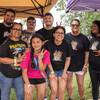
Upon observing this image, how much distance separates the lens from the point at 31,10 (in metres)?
4.97

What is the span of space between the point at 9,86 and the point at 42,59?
0.91 metres

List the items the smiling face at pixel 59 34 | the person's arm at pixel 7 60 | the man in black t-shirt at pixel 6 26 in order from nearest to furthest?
the person's arm at pixel 7 60
the smiling face at pixel 59 34
the man in black t-shirt at pixel 6 26

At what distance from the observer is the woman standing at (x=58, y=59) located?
2.88 m

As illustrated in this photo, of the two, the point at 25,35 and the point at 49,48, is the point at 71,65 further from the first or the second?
the point at 25,35

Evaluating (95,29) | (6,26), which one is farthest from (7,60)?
(95,29)

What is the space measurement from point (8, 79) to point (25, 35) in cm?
160

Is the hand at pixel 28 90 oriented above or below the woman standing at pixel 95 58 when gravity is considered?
below

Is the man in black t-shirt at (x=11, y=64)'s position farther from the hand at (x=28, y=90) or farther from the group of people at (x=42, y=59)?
the hand at (x=28, y=90)

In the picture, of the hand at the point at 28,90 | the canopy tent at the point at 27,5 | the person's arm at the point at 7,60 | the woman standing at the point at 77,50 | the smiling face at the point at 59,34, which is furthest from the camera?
the canopy tent at the point at 27,5

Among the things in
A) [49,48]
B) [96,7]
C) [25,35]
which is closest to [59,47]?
[49,48]

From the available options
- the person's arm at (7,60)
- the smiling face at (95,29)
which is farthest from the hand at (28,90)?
the smiling face at (95,29)

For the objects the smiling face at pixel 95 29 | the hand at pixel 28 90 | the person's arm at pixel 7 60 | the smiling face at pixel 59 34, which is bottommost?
the hand at pixel 28 90

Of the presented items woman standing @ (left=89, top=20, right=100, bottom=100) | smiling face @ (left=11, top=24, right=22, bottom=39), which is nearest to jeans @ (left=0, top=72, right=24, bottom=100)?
smiling face @ (left=11, top=24, right=22, bottom=39)

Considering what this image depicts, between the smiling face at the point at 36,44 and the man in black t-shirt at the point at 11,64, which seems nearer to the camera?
the man in black t-shirt at the point at 11,64
